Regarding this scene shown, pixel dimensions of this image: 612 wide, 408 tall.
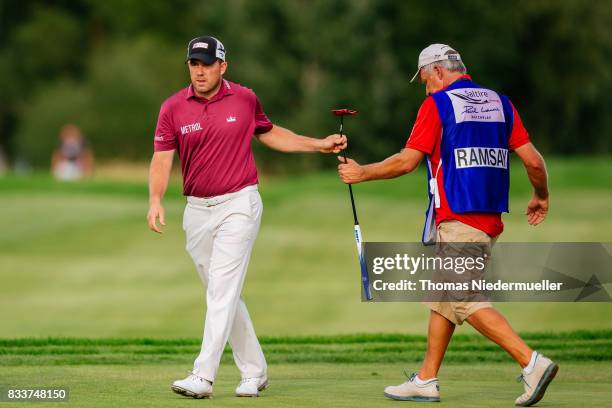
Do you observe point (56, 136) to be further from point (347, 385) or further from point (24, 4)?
point (347, 385)

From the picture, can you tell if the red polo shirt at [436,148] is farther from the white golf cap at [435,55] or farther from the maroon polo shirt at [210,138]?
the maroon polo shirt at [210,138]

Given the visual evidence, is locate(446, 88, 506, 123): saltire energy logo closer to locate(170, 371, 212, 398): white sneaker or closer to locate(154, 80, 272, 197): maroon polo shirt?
locate(154, 80, 272, 197): maroon polo shirt

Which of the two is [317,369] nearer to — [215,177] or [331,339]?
[331,339]

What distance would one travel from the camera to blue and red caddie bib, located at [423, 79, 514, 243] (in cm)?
809

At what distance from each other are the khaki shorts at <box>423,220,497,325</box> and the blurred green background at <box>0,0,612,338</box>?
19.3 feet

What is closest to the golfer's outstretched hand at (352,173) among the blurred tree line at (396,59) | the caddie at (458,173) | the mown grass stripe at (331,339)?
the caddie at (458,173)

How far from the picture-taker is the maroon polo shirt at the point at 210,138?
27.8 ft

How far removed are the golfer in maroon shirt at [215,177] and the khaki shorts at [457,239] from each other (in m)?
0.84

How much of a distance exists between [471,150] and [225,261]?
4.85ft

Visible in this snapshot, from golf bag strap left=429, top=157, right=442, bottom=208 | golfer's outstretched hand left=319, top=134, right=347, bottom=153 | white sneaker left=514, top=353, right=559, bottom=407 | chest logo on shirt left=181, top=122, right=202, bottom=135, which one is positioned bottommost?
white sneaker left=514, top=353, right=559, bottom=407

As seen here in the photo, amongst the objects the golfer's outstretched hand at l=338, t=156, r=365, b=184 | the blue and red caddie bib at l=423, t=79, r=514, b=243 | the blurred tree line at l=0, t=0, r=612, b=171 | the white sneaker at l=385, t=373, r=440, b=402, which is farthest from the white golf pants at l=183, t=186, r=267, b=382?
the blurred tree line at l=0, t=0, r=612, b=171

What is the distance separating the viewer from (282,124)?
2108 inches

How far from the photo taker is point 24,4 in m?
76.5

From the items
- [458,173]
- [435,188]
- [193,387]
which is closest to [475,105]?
[458,173]
